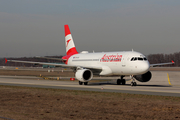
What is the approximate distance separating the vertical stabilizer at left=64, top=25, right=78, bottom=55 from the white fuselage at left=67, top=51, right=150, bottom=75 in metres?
5.55

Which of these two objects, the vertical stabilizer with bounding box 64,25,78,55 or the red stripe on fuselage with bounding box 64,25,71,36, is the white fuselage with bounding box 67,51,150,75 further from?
Result: the red stripe on fuselage with bounding box 64,25,71,36

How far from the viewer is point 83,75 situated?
33062mm

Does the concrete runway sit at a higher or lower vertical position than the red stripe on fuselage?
lower

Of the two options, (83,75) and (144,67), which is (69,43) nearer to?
(83,75)

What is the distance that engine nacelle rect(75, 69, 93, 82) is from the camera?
32741mm

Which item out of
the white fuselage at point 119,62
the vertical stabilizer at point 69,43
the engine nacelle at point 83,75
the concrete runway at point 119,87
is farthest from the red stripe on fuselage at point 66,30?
the engine nacelle at point 83,75

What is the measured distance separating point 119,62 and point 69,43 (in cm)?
1478

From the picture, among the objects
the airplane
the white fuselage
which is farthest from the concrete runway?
the white fuselage

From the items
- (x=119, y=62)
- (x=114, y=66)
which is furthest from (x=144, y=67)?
(x=114, y=66)

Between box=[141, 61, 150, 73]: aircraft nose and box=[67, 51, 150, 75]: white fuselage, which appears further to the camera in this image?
box=[67, 51, 150, 75]: white fuselage

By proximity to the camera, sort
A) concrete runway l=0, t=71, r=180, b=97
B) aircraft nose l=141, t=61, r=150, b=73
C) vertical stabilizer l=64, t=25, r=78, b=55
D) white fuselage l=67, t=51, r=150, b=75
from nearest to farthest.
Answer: concrete runway l=0, t=71, r=180, b=97
aircraft nose l=141, t=61, r=150, b=73
white fuselage l=67, t=51, r=150, b=75
vertical stabilizer l=64, t=25, r=78, b=55

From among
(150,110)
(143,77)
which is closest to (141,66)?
(143,77)

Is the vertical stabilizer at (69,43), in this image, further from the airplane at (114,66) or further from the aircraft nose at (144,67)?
the aircraft nose at (144,67)

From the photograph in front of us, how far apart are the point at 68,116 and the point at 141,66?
63.5 feet
